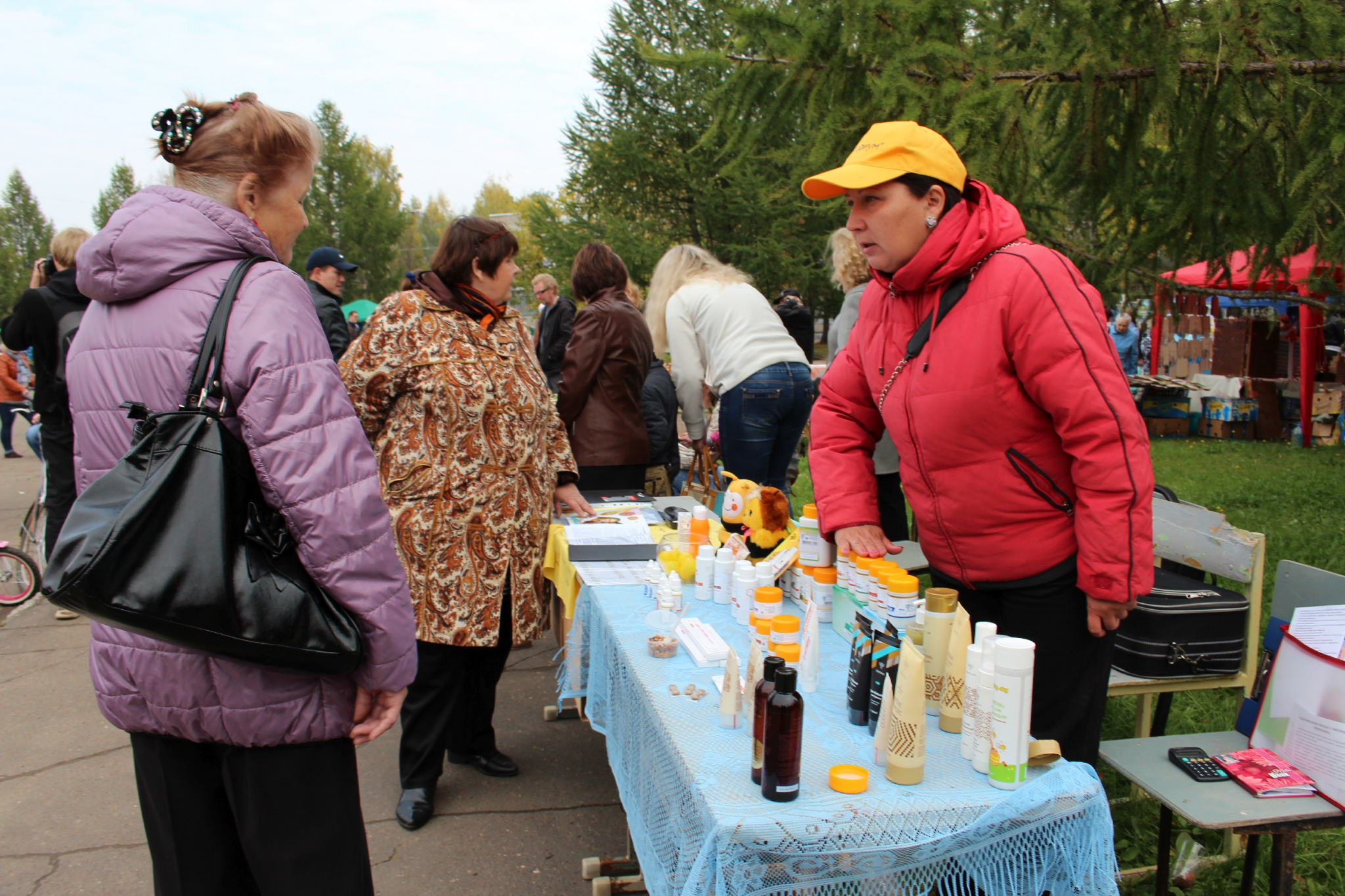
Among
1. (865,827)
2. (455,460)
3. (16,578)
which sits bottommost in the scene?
(16,578)

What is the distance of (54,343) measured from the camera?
412 centimetres

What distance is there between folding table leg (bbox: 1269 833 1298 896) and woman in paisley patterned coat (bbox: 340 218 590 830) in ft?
7.20

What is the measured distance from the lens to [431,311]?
111 inches

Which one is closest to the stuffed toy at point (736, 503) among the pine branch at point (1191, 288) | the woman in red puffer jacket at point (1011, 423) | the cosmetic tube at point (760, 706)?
the woman in red puffer jacket at point (1011, 423)

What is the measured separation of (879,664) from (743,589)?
0.72m

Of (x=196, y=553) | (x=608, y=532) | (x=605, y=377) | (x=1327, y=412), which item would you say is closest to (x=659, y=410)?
(x=605, y=377)

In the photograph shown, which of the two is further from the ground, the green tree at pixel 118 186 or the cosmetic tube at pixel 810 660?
the green tree at pixel 118 186

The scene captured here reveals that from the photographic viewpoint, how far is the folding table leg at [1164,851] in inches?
86.1

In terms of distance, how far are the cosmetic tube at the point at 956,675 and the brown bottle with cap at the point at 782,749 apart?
376 millimetres

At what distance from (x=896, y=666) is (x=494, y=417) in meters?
1.67

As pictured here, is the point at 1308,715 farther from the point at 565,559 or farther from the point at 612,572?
the point at 565,559

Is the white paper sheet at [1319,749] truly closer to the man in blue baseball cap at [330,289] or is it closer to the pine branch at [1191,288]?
the pine branch at [1191,288]

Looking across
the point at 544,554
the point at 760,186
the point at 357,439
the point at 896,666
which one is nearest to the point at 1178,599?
the point at 896,666

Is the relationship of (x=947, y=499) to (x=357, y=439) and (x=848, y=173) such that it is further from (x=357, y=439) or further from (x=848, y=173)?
(x=357, y=439)
